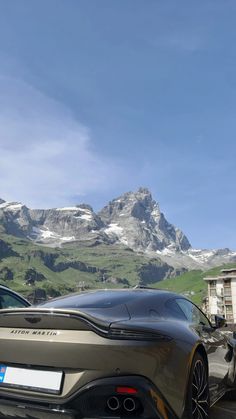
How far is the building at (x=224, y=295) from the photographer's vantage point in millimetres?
82625

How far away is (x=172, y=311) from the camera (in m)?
4.55

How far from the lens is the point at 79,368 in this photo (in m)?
3.39

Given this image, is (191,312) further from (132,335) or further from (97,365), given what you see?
(97,365)

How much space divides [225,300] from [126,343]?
86.9 m

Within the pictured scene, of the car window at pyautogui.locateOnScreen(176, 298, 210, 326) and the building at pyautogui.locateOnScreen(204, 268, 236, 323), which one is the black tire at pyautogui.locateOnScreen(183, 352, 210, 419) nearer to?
the car window at pyautogui.locateOnScreen(176, 298, 210, 326)

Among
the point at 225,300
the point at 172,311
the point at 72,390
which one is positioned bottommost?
the point at 72,390

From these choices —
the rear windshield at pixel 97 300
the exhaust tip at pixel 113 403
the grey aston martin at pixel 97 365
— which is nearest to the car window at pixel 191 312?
the rear windshield at pixel 97 300

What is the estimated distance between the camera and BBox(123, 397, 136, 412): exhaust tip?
329cm

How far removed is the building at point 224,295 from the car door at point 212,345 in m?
76.4

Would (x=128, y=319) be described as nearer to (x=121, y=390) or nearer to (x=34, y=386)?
(x=121, y=390)

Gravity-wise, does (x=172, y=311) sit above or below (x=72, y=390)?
above

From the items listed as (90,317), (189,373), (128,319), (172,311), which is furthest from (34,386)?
(172,311)

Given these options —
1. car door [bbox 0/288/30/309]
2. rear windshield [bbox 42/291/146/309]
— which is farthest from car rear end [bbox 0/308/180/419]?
car door [bbox 0/288/30/309]

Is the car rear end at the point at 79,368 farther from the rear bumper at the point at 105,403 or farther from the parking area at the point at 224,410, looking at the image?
the parking area at the point at 224,410
